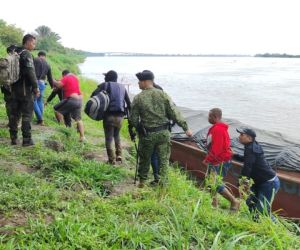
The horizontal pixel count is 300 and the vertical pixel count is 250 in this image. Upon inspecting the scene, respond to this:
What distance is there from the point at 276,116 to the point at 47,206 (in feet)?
67.1

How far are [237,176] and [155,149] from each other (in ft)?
10.6

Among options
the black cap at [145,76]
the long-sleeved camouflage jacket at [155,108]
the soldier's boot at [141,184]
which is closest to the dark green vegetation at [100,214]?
the soldier's boot at [141,184]

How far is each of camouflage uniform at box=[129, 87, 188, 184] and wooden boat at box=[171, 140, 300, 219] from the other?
1.83m

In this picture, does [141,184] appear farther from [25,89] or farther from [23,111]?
[25,89]

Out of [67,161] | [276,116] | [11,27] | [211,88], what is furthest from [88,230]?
[211,88]

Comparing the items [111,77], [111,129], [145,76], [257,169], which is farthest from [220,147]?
[111,77]

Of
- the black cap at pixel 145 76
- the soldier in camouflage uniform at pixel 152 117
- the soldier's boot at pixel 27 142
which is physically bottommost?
the soldier's boot at pixel 27 142

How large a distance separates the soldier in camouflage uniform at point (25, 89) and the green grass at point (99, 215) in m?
0.55

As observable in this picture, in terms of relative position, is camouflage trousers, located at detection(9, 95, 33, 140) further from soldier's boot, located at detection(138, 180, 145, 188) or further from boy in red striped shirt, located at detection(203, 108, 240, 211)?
boy in red striped shirt, located at detection(203, 108, 240, 211)

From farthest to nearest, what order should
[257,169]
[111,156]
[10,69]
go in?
[111,156] → [10,69] → [257,169]

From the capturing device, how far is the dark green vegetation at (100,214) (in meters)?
3.54

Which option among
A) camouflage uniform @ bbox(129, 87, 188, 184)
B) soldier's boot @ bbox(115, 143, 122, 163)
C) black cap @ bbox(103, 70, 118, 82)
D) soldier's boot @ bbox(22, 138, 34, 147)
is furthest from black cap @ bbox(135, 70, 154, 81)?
soldier's boot @ bbox(22, 138, 34, 147)

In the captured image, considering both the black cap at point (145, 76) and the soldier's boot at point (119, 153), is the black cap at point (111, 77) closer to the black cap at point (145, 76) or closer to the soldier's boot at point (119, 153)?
the black cap at point (145, 76)

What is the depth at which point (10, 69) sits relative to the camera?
5.85 m
